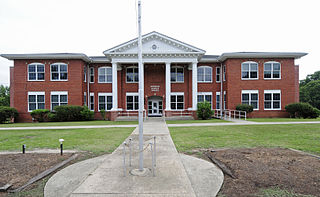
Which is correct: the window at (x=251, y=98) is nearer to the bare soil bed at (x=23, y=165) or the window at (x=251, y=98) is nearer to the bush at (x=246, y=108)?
the bush at (x=246, y=108)

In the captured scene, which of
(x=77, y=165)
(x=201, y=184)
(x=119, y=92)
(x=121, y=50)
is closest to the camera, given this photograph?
(x=201, y=184)

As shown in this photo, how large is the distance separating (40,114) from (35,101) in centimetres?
260

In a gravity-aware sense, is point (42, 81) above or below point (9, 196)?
above

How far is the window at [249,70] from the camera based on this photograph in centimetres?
2288

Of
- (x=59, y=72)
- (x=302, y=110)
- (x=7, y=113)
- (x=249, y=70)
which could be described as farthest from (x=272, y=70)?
(x=7, y=113)

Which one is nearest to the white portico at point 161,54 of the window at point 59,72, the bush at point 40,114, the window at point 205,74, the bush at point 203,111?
the bush at point 203,111

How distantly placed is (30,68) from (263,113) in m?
30.5

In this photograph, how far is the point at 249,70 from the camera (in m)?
22.9

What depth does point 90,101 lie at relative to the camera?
2491cm

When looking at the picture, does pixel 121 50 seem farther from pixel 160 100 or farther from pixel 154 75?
pixel 160 100

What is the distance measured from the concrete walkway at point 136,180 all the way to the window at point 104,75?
20116 millimetres

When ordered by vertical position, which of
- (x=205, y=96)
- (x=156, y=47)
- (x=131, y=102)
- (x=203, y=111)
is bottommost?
(x=203, y=111)

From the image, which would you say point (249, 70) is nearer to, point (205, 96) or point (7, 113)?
point (205, 96)

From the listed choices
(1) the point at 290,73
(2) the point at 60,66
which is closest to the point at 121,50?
(2) the point at 60,66
